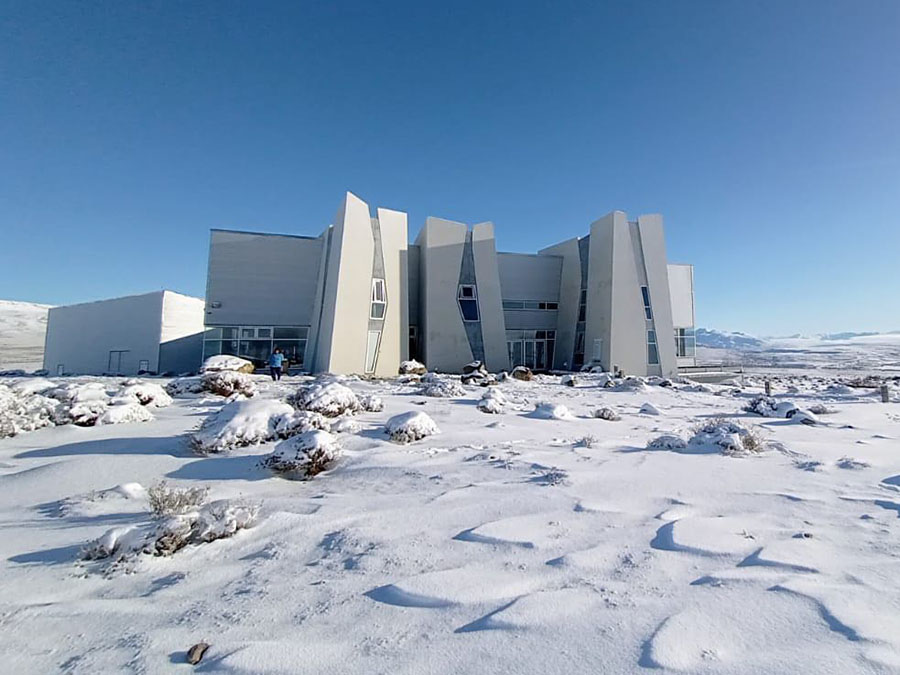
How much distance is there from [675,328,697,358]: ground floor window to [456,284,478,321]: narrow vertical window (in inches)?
567

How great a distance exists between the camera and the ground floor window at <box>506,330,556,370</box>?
86.8ft

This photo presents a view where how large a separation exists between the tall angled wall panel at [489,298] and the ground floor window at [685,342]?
12531 millimetres

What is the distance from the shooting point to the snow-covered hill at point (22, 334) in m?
37.5

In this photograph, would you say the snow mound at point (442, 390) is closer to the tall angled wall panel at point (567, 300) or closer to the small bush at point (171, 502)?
the small bush at point (171, 502)

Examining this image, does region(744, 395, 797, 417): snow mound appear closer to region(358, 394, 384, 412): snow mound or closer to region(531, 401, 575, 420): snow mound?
region(531, 401, 575, 420): snow mound

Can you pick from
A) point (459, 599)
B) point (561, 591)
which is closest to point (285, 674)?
point (459, 599)

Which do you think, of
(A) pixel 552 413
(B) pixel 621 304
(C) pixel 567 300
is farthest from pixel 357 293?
(A) pixel 552 413

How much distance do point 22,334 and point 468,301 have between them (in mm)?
66303

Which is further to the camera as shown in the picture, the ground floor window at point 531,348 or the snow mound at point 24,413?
the ground floor window at point 531,348

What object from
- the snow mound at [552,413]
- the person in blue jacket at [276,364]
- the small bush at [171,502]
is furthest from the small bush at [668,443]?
the person in blue jacket at [276,364]

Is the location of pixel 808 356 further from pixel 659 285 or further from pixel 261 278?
pixel 261 278

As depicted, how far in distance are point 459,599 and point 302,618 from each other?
801mm

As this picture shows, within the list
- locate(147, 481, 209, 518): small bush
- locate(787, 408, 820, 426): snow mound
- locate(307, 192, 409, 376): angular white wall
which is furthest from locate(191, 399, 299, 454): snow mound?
locate(307, 192, 409, 376): angular white wall

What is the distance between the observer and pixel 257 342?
2327 centimetres
